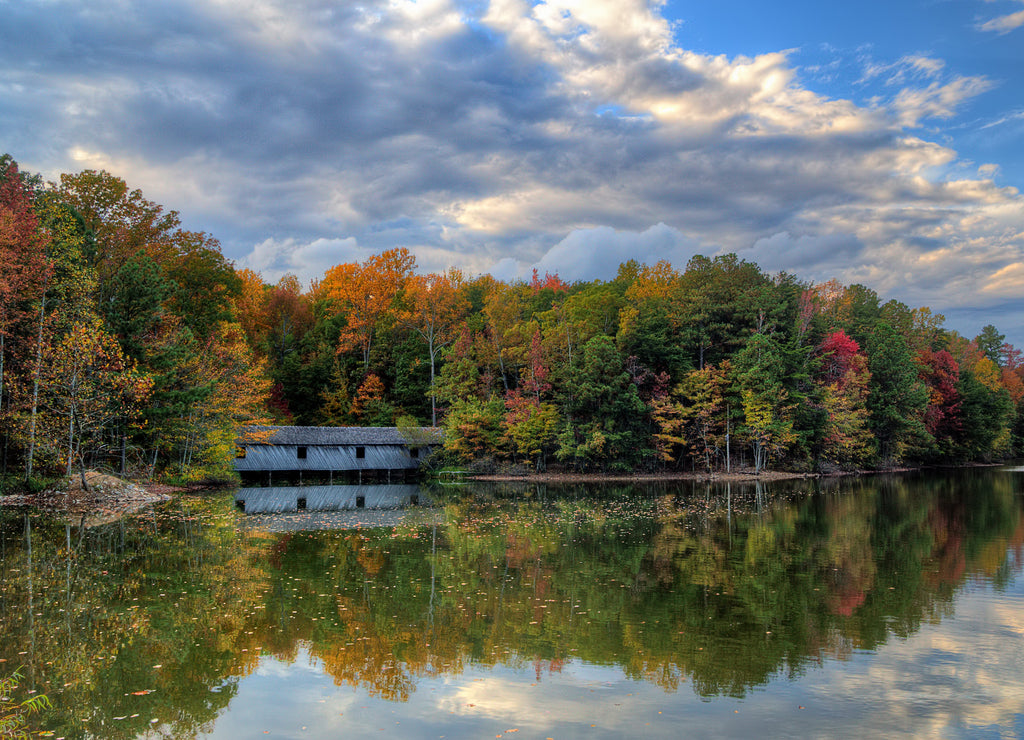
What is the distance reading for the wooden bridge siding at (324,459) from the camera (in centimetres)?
4662

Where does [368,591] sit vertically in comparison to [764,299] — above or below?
below

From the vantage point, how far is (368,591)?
1379 centimetres

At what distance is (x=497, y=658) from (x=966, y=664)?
648 cm

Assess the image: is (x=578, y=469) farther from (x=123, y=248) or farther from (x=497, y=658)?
(x=497, y=658)

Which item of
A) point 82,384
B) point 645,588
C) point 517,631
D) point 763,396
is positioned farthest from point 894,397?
point 82,384

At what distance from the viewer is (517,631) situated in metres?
11.1

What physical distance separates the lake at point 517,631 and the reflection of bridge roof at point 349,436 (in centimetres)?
2538

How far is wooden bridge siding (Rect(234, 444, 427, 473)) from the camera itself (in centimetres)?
4662

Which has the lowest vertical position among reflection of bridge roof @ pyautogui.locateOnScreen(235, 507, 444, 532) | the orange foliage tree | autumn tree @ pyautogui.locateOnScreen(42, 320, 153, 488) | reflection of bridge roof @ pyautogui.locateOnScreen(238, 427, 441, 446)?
reflection of bridge roof @ pyautogui.locateOnScreen(235, 507, 444, 532)

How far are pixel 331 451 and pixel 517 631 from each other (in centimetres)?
4054

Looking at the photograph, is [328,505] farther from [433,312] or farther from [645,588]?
[433,312]

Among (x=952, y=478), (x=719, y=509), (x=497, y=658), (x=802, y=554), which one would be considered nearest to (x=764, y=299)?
(x=952, y=478)

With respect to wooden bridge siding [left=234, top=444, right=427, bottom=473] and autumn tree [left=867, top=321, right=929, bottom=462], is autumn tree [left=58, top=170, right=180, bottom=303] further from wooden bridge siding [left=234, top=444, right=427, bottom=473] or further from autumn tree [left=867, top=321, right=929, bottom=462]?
autumn tree [left=867, top=321, right=929, bottom=462]

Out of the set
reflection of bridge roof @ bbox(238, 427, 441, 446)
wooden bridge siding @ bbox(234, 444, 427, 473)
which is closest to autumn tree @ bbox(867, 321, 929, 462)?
reflection of bridge roof @ bbox(238, 427, 441, 446)
